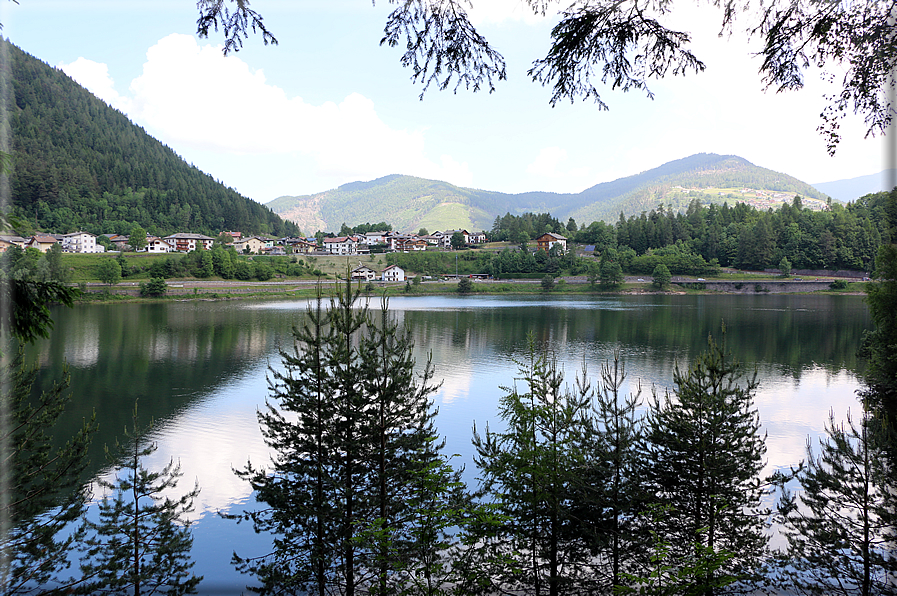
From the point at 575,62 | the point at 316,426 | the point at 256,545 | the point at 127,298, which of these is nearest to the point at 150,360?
the point at 256,545

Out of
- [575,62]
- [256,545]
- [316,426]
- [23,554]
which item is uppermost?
[575,62]

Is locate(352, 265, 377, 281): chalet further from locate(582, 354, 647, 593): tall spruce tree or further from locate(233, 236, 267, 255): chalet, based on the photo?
locate(582, 354, 647, 593): tall spruce tree

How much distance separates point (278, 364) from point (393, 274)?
64220 mm

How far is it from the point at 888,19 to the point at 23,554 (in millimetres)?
12800

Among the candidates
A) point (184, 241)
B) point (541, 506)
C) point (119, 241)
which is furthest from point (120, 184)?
point (541, 506)

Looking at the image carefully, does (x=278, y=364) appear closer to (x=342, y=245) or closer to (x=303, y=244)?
(x=342, y=245)

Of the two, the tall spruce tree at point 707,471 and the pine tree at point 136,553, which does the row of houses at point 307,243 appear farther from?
the tall spruce tree at point 707,471

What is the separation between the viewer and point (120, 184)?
364ft

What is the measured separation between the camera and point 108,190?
10381cm

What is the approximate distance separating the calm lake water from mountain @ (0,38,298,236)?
22.5 meters

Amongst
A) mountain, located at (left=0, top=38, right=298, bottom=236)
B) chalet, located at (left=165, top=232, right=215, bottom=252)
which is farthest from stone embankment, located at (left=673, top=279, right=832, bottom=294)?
chalet, located at (left=165, top=232, right=215, bottom=252)

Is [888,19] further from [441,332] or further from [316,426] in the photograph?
[441,332]

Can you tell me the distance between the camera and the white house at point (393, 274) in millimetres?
88812

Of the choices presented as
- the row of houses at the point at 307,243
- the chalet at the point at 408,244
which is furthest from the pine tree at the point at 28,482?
the chalet at the point at 408,244
